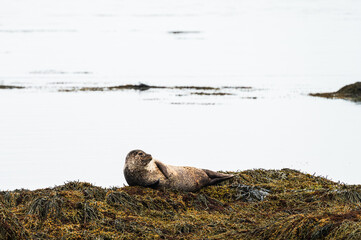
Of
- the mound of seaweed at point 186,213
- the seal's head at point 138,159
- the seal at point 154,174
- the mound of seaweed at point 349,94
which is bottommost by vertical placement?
the mound of seaweed at point 186,213

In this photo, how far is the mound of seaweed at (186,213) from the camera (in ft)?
19.5

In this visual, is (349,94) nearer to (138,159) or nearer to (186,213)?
(138,159)

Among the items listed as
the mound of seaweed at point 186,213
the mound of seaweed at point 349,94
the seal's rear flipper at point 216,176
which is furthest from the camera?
the mound of seaweed at point 349,94

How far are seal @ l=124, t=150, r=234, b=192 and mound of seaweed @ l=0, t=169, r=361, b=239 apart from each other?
169 mm

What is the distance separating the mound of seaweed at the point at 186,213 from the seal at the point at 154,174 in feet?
0.55

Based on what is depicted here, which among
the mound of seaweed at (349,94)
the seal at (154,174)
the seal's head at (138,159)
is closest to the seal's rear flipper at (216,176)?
the seal at (154,174)

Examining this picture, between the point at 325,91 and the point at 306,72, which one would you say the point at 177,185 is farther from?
the point at 306,72

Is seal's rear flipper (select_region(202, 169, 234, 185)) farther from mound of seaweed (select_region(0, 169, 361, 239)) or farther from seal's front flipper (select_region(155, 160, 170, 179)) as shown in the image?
seal's front flipper (select_region(155, 160, 170, 179))

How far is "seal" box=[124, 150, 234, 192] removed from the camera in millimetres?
8445

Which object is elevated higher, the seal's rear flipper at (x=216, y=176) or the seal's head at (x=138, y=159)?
the seal's head at (x=138, y=159)

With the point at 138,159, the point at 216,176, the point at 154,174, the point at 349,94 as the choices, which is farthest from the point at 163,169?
the point at 349,94

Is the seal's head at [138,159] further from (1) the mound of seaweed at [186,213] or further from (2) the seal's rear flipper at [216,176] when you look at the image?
(2) the seal's rear flipper at [216,176]

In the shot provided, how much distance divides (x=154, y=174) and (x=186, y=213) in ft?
3.86

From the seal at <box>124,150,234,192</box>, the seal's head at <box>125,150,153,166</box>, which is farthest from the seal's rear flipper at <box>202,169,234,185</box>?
the seal's head at <box>125,150,153,166</box>
